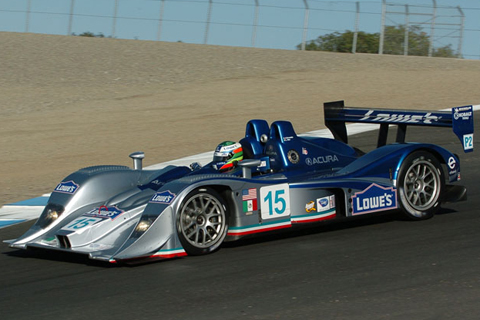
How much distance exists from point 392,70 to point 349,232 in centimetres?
2038

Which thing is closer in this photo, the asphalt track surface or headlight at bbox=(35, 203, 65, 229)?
the asphalt track surface

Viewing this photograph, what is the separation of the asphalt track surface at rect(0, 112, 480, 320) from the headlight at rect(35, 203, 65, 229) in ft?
1.02

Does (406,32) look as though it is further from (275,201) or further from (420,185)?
(275,201)

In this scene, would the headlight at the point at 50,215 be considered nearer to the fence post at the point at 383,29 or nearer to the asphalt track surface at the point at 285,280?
the asphalt track surface at the point at 285,280

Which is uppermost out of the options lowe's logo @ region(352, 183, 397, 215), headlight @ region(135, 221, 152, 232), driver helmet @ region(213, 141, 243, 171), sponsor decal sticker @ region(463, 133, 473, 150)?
sponsor decal sticker @ region(463, 133, 473, 150)

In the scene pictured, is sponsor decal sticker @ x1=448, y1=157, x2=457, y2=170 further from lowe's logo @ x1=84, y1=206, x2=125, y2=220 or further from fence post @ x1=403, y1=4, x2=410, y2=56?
fence post @ x1=403, y1=4, x2=410, y2=56

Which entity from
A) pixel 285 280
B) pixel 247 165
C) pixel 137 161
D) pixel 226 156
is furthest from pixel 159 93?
pixel 285 280

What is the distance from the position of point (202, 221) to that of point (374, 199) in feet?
6.52

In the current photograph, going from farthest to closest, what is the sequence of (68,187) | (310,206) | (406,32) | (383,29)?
(383,29) < (406,32) < (68,187) < (310,206)

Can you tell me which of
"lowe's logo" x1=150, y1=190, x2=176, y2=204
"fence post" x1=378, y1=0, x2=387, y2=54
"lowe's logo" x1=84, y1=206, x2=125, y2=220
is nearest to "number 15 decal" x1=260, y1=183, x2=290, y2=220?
"lowe's logo" x1=150, y1=190, x2=176, y2=204

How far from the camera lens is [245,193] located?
24.0ft

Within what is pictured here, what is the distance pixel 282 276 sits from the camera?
6.21 metres

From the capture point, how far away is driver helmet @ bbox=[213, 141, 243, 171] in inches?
319

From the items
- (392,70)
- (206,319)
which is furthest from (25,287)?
(392,70)
